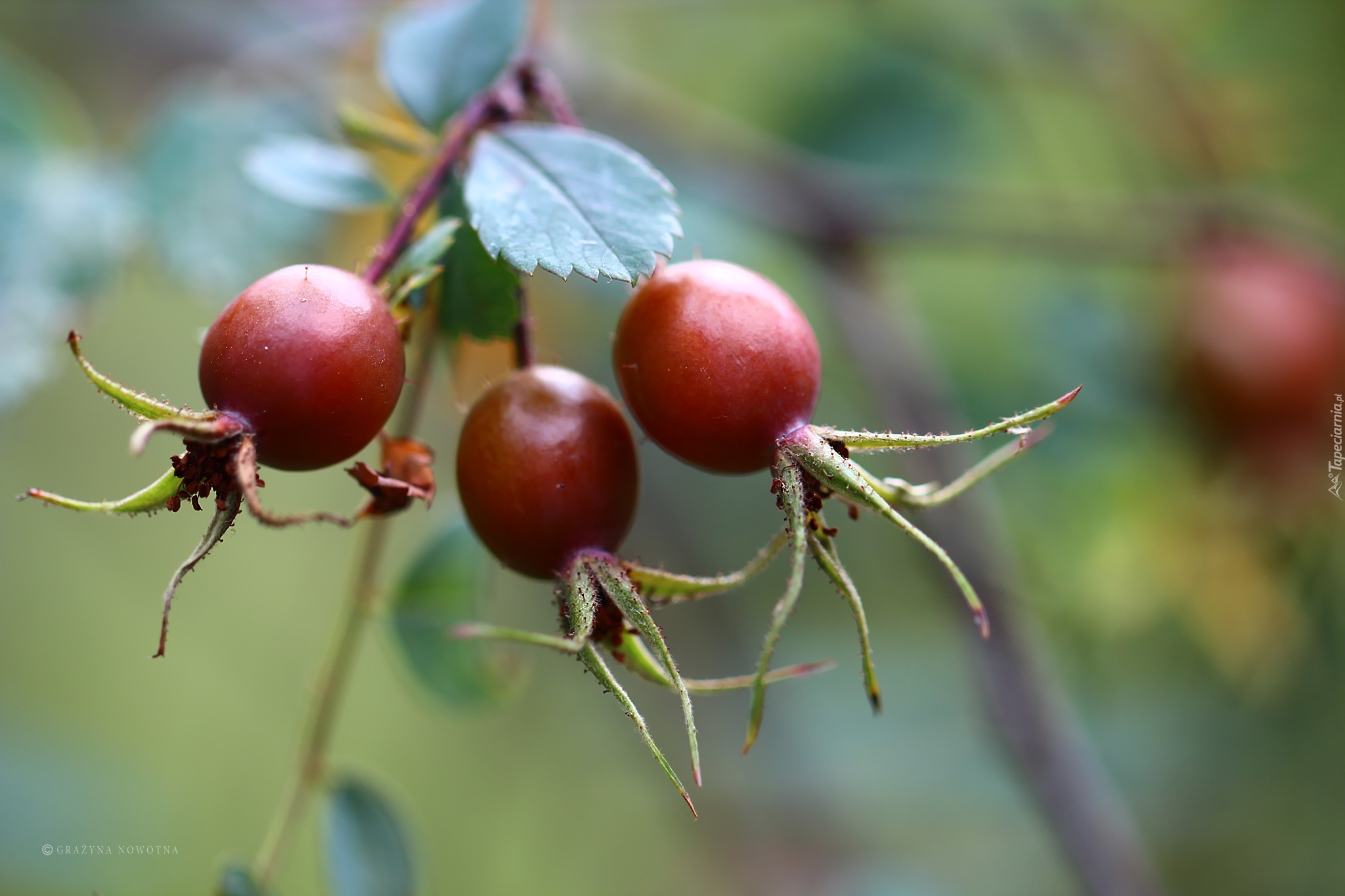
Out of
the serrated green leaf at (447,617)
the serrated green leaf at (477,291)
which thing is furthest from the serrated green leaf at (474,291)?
the serrated green leaf at (447,617)

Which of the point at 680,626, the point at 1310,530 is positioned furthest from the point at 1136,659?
the point at 680,626

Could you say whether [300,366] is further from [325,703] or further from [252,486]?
[325,703]

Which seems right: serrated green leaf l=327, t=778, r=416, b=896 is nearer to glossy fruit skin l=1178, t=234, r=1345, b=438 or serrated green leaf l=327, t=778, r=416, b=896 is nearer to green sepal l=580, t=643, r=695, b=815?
green sepal l=580, t=643, r=695, b=815

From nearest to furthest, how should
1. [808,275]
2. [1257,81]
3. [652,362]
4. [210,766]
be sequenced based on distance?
1. [652,362]
2. [808,275]
3. [1257,81]
4. [210,766]

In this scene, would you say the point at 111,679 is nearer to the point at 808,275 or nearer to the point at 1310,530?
the point at 808,275

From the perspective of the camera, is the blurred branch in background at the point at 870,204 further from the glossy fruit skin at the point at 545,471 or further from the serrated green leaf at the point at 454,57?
the glossy fruit skin at the point at 545,471

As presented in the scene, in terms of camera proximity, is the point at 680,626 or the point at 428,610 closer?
the point at 428,610
